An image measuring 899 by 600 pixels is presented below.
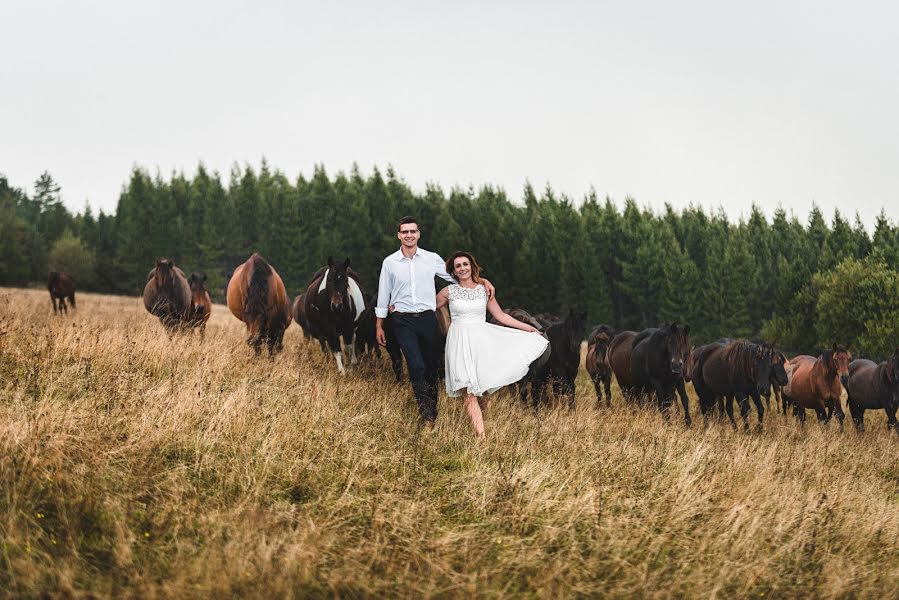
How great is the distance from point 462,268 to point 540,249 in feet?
182

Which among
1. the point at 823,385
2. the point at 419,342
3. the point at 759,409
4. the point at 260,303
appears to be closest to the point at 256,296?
the point at 260,303

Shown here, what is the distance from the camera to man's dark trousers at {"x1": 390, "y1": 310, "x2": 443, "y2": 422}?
295 inches

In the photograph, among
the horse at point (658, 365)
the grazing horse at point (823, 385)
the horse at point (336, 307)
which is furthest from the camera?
the grazing horse at point (823, 385)

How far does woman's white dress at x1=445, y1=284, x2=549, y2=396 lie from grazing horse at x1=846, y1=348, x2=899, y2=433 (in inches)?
459

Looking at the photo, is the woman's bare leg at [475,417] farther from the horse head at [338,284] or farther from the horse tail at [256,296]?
the horse tail at [256,296]

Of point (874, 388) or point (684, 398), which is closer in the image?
point (684, 398)

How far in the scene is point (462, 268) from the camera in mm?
7383

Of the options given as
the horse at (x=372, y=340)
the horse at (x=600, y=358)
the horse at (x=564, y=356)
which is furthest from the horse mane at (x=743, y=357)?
the horse at (x=372, y=340)

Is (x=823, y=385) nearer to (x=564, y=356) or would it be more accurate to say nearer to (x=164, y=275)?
(x=564, y=356)

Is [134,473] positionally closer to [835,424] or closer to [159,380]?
[159,380]

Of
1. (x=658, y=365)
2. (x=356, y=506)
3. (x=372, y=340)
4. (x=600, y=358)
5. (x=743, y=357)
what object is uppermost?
(x=372, y=340)

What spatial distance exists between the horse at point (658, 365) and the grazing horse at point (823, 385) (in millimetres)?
4790

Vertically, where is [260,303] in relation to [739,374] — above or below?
above

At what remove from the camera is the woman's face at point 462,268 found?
7.39 meters
